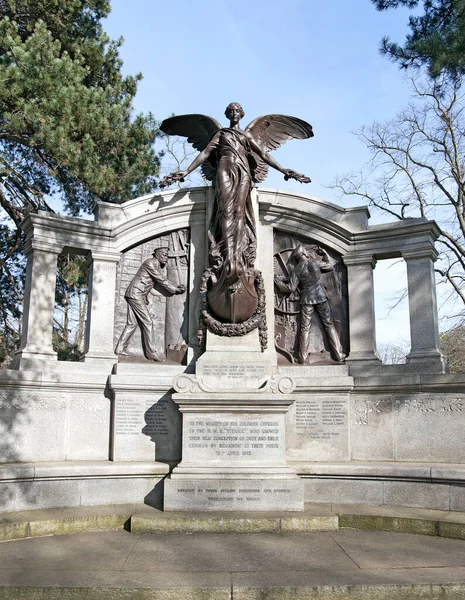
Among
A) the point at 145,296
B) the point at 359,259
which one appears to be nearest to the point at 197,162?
the point at 145,296

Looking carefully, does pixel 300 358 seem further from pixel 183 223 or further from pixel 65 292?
pixel 65 292

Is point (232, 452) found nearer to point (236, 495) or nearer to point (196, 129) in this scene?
point (236, 495)

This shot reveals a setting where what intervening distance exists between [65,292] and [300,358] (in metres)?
9.75

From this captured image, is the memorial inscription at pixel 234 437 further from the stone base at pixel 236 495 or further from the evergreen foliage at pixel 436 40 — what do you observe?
the evergreen foliage at pixel 436 40

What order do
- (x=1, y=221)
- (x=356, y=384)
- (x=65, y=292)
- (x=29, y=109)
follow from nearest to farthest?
(x=356, y=384)
(x=29, y=109)
(x=1, y=221)
(x=65, y=292)

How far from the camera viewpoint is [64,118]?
12898mm

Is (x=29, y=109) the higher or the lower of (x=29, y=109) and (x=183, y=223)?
the higher

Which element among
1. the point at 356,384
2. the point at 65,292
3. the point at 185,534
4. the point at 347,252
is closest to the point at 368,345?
the point at 356,384

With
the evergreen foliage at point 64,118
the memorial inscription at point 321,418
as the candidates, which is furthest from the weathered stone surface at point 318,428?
the evergreen foliage at point 64,118

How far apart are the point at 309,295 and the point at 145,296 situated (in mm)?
2699

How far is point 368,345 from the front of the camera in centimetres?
962

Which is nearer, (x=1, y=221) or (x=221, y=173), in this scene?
(x=221, y=173)

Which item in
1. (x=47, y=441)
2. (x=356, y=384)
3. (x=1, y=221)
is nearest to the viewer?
(x=47, y=441)

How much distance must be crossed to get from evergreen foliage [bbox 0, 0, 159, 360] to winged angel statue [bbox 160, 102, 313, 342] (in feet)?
14.3
